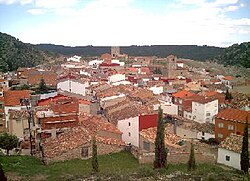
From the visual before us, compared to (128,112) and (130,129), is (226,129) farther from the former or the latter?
(130,129)

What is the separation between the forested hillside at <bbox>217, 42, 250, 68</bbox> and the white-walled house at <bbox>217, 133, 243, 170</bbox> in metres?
82.4

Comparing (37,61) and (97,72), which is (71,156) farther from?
(37,61)

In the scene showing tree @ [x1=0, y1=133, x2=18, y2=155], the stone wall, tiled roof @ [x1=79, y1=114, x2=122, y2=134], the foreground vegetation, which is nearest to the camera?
the foreground vegetation

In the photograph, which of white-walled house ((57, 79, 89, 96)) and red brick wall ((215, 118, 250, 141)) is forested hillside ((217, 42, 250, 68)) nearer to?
white-walled house ((57, 79, 89, 96))

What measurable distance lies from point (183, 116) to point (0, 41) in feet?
242

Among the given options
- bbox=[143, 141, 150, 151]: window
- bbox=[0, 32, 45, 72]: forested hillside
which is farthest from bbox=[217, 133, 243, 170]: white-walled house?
bbox=[0, 32, 45, 72]: forested hillside

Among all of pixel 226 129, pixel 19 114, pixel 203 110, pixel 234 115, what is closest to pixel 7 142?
pixel 19 114

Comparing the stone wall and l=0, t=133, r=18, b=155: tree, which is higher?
l=0, t=133, r=18, b=155: tree

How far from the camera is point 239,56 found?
385 feet

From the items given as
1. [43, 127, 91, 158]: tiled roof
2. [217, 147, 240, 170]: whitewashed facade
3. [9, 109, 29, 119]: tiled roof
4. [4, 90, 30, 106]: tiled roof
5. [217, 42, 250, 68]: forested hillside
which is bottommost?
[217, 147, 240, 170]: whitewashed facade

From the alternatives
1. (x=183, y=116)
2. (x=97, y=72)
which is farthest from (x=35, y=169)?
(x=97, y=72)

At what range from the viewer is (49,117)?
3016 centimetres

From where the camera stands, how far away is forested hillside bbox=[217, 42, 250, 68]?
10934cm

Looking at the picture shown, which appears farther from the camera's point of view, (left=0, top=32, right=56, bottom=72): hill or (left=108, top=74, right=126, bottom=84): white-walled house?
(left=0, top=32, right=56, bottom=72): hill
